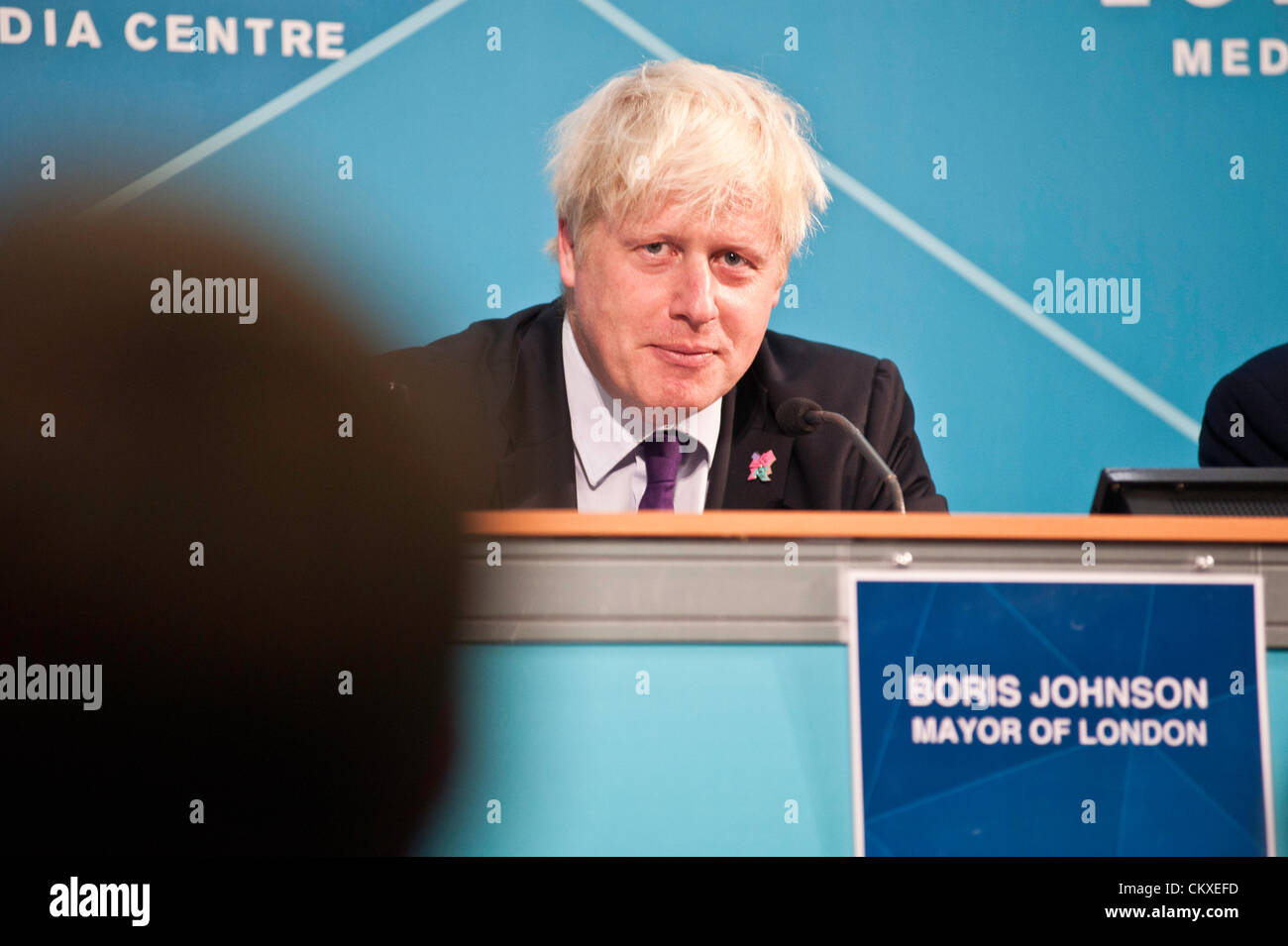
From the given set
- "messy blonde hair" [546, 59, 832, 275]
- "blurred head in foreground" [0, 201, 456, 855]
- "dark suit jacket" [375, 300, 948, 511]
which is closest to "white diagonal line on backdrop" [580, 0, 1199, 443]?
"messy blonde hair" [546, 59, 832, 275]

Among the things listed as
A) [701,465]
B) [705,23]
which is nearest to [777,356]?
[701,465]

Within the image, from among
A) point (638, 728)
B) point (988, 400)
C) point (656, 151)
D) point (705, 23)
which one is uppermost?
point (705, 23)

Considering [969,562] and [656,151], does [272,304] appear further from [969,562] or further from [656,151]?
[969,562]

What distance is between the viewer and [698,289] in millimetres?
2510

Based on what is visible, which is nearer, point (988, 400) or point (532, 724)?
point (532, 724)

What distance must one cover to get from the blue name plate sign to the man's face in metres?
0.79

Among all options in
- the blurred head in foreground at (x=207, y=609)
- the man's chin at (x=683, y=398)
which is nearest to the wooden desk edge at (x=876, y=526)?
the blurred head in foreground at (x=207, y=609)

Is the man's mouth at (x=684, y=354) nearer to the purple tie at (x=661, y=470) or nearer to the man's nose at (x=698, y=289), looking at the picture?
the man's nose at (x=698, y=289)

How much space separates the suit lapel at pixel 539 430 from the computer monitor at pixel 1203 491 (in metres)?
0.93

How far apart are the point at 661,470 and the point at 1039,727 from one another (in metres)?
0.84

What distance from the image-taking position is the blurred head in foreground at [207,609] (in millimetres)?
1799

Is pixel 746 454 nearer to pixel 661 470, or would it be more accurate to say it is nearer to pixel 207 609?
pixel 661 470

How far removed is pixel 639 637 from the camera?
1.80 m

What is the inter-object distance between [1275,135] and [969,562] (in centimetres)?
171
